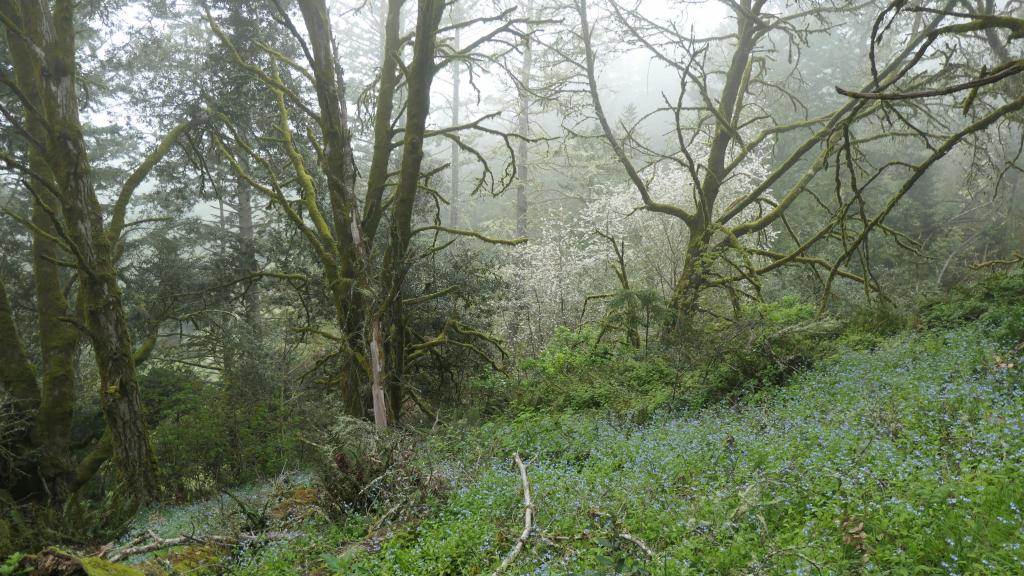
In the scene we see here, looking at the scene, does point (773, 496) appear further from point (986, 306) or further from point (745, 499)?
point (986, 306)

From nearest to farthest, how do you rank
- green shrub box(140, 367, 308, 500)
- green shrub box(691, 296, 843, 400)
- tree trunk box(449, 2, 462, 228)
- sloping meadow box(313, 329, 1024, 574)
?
sloping meadow box(313, 329, 1024, 574)
green shrub box(691, 296, 843, 400)
green shrub box(140, 367, 308, 500)
tree trunk box(449, 2, 462, 228)

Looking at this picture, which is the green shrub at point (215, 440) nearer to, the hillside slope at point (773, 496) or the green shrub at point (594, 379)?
the green shrub at point (594, 379)

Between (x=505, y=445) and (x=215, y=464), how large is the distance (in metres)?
7.25

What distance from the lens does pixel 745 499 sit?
3.42m

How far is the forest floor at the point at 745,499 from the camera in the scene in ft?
9.29

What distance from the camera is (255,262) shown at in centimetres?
1443

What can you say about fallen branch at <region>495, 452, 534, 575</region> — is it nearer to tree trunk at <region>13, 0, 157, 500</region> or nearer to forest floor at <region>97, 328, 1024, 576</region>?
forest floor at <region>97, 328, 1024, 576</region>

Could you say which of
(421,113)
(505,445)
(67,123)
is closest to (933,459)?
(505,445)

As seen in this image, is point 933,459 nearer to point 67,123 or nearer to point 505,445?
point 505,445

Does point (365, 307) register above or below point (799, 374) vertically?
above

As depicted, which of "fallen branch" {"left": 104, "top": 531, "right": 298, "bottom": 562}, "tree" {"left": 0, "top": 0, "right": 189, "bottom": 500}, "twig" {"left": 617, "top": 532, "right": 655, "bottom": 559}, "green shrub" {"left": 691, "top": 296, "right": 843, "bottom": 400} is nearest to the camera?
"twig" {"left": 617, "top": 532, "right": 655, "bottom": 559}

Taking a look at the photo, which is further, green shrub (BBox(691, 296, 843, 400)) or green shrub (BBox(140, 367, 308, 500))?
green shrub (BBox(140, 367, 308, 500))

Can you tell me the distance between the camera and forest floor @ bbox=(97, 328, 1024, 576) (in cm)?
283

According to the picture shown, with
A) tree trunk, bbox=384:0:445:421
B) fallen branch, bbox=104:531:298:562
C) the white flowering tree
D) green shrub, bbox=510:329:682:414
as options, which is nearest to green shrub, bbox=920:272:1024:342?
green shrub, bbox=510:329:682:414
